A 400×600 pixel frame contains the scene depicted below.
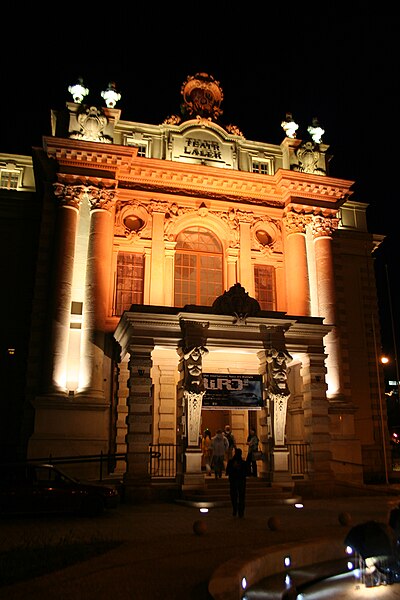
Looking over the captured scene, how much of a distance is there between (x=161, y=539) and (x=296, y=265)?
17456 millimetres

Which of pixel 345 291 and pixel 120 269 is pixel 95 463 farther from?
pixel 345 291

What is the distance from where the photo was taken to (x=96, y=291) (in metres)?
23.8

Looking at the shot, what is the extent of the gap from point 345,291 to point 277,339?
33.0ft

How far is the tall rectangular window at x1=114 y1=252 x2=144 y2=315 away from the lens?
25.6m

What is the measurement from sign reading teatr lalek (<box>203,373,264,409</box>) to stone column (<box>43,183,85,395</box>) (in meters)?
6.01

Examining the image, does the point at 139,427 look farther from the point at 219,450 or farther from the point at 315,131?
the point at 315,131

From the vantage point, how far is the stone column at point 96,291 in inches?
900

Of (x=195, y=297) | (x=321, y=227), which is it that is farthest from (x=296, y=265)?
(x=195, y=297)

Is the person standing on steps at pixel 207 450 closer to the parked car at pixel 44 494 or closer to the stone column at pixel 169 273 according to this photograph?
the stone column at pixel 169 273

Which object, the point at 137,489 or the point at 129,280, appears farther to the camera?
the point at 129,280

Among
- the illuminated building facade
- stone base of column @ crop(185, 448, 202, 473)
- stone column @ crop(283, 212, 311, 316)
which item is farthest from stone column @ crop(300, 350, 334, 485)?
stone base of column @ crop(185, 448, 202, 473)

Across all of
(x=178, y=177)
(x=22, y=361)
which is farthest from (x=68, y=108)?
(x=22, y=361)

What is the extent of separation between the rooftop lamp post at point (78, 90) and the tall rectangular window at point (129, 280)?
803 centimetres

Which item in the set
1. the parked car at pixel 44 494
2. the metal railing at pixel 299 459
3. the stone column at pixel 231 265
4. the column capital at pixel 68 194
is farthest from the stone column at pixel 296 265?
the parked car at pixel 44 494
